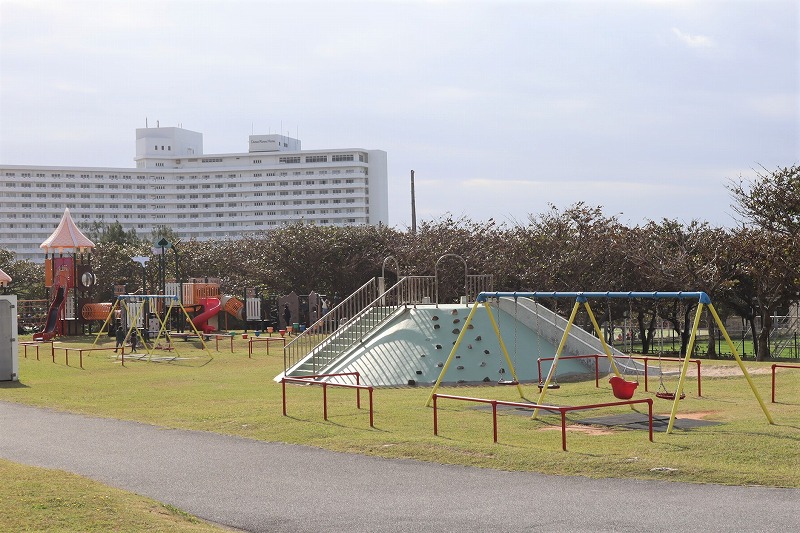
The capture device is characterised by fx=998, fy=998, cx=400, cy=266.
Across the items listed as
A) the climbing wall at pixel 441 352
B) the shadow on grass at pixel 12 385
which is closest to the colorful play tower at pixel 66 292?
the shadow on grass at pixel 12 385

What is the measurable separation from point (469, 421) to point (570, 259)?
25064 mm

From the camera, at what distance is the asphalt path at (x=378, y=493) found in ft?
34.6

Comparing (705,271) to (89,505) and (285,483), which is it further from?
(89,505)

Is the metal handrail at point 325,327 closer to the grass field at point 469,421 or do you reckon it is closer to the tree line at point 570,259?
the grass field at point 469,421

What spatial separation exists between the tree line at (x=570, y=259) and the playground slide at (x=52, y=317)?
1477 cm

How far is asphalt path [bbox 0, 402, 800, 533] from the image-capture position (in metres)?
10.5

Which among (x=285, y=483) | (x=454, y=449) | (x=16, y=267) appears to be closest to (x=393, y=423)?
(x=454, y=449)

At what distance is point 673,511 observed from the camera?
10852 mm

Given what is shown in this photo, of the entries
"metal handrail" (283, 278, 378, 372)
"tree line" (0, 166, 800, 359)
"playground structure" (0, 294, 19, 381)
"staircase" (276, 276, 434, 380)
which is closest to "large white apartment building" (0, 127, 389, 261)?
"tree line" (0, 166, 800, 359)

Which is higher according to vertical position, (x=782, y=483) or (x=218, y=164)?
(x=218, y=164)

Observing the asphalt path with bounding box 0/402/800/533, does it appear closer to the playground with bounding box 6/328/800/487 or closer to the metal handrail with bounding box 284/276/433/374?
the playground with bounding box 6/328/800/487

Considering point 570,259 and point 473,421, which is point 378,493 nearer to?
point 473,421

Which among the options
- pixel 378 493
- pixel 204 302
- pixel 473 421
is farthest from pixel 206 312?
pixel 378 493

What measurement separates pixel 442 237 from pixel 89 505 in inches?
1732
